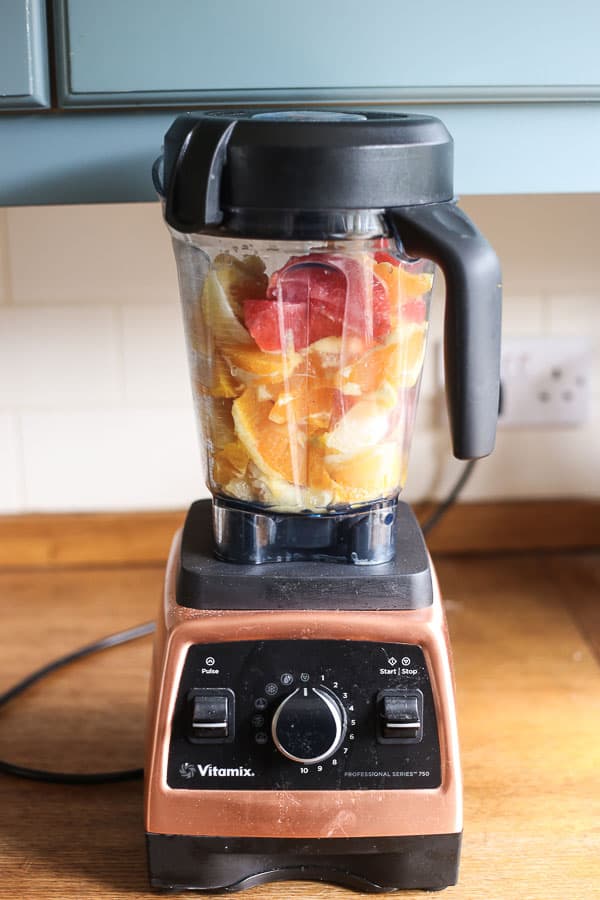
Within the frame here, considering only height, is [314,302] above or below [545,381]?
above

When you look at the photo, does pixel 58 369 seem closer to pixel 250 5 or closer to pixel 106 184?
pixel 106 184

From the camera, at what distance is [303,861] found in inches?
27.3

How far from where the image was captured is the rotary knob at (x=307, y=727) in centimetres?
66

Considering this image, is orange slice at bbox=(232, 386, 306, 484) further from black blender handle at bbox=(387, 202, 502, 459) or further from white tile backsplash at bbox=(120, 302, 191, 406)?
white tile backsplash at bbox=(120, 302, 191, 406)

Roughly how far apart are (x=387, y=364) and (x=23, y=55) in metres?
0.33

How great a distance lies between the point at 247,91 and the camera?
71 cm

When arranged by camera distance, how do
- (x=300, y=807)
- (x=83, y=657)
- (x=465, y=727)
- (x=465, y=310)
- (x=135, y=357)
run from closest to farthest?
1. (x=465, y=310)
2. (x=300, y=807)
3. (x=465, y=727)
4. (x=83, y=657)
5. (x=135, y=357)

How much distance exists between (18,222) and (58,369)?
159mm

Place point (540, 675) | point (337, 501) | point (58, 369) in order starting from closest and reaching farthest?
point (337, 501)
point (540, 675)
point (58, 369)

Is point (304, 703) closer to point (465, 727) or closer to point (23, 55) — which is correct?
point (465, 727)

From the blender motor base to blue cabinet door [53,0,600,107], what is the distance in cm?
51

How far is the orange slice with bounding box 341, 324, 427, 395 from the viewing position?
67 centimetres

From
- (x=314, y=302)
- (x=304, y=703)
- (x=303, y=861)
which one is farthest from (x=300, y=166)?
(x=303, y=861)

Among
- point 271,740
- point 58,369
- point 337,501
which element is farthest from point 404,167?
point 58,369
